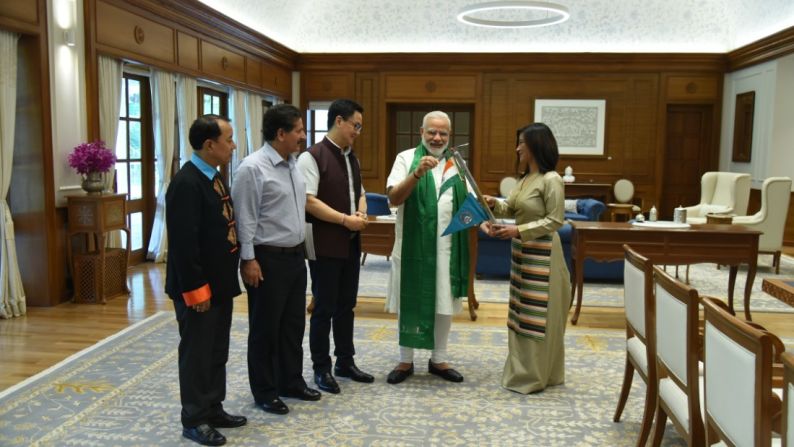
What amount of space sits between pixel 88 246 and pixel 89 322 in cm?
111

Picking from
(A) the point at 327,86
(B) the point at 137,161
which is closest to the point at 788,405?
(B) the point at 137,161

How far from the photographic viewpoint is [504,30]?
11.4 meters

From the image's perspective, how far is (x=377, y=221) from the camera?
→ 6.14 metres

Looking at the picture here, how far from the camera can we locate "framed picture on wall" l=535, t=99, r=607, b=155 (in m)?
11.3

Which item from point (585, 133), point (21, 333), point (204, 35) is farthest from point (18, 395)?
point (585, 133)

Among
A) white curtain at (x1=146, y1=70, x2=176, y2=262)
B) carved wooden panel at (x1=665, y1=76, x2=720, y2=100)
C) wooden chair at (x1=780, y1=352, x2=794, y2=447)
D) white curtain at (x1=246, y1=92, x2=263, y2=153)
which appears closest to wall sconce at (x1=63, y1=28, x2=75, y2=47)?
white curtain at (x1=146, y1=70, x2=176, y2=262)

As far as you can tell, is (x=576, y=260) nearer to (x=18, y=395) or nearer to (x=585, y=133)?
(x=18, y=395)

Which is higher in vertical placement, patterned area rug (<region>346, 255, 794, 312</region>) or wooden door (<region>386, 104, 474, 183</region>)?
wooden door (<region>386, 104, 474, 183</region>)

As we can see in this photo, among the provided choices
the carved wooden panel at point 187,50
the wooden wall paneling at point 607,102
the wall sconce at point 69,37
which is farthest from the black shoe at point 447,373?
the wooden wall paneling at point 607,102

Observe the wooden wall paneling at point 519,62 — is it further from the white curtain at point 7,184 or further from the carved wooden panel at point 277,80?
the white curtain at point 7,184

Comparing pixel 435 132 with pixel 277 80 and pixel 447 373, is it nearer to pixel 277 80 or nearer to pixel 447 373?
pixel 447 373

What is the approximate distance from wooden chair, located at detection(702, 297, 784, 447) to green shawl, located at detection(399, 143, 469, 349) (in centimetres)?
184

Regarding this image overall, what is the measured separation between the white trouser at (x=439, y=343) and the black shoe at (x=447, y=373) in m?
0.05

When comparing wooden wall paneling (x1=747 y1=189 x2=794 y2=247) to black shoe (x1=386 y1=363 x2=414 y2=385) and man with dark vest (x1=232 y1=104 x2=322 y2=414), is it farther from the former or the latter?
man with dark vest (x1=232 y1=104 x2=322 y2=414)
